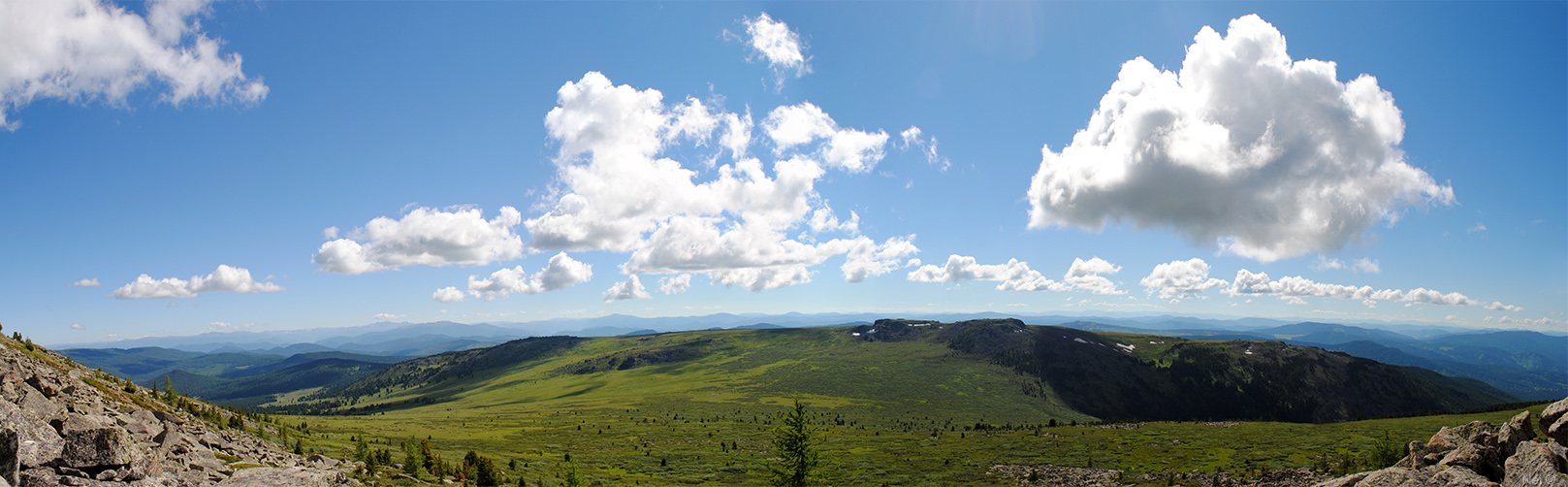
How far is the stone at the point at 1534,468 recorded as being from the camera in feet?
59.7

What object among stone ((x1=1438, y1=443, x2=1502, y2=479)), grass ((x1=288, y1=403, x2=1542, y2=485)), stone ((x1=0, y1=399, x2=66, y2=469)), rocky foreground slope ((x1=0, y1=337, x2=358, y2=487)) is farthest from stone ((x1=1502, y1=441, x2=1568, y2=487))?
stone ((x1=0, y1=399, x2=66, y2=469))

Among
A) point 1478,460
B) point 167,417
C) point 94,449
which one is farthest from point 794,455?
point 167,417

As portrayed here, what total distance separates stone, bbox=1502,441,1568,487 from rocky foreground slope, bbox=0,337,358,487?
1855 inches

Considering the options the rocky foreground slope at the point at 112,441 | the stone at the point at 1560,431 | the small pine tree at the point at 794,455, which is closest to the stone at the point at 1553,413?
the stone at the point at 1560,431

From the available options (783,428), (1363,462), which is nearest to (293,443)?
(783,428)

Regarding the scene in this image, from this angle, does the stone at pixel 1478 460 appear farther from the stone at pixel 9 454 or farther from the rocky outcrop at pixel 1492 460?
the stone at pixel 9 454

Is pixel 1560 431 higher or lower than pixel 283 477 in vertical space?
higher

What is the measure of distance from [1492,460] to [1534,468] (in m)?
3.14

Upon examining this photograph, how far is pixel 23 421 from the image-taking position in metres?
20.0

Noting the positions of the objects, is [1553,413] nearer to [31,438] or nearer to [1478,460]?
[1478,460]

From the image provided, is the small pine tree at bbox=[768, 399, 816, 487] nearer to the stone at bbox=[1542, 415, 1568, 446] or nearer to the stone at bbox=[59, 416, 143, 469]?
the stone at bbox=[59, 416, 143, 469]

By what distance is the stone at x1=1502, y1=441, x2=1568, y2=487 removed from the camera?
59.7ft

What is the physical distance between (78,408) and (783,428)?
43238 mm

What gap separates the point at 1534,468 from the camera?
18.8 meters
